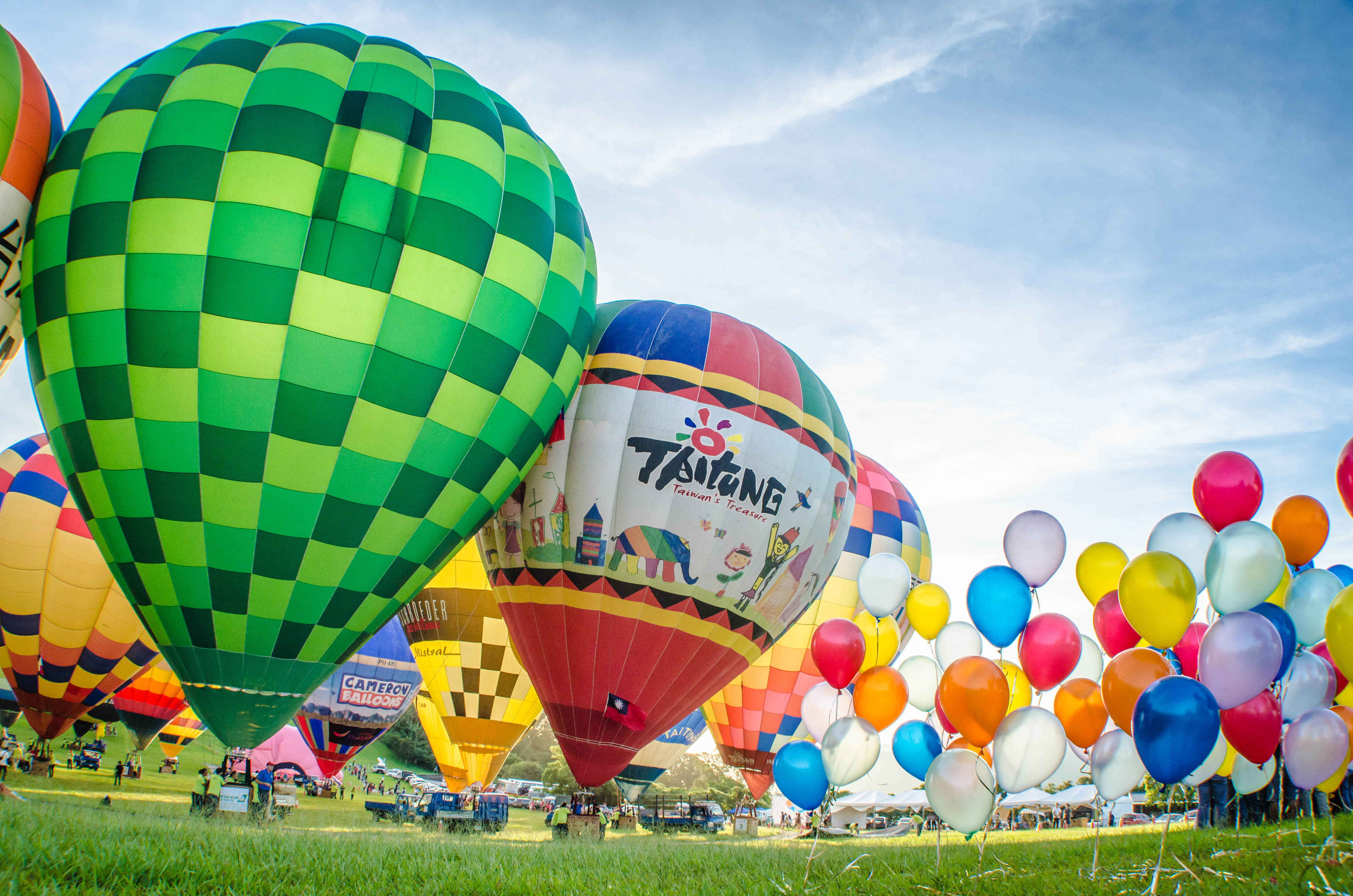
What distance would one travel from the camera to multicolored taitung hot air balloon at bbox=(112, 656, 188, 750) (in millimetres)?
18016

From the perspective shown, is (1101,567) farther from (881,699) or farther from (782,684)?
(782,684)

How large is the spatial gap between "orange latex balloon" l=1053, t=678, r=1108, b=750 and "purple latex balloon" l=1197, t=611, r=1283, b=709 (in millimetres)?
1283

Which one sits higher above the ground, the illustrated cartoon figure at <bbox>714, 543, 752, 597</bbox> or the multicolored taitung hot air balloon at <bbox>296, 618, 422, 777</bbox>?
the illustrated cartoon figure at <bbox>714, 543, 752, 597</bbox>

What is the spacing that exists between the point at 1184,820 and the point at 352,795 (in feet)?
73.8

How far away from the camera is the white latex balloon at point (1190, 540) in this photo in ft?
20.9

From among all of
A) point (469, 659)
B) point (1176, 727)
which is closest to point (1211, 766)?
point (1176, 727)

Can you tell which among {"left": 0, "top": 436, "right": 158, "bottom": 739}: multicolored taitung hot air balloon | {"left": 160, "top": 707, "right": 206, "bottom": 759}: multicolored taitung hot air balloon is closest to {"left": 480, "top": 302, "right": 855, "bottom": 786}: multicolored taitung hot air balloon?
{"left": 0, "top": 436, "right": 158, "bottom": 739}: multicolored taitung hot air balloon

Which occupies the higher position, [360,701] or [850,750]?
[850,750]

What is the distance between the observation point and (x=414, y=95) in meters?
7.91

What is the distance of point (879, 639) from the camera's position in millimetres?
8078

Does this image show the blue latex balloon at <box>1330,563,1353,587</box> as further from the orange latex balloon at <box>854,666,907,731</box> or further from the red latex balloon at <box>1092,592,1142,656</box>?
the orange latex balloon at <box>854,666,907,731</box>

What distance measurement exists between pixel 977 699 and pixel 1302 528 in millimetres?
2979

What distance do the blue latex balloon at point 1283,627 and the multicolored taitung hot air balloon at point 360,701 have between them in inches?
589

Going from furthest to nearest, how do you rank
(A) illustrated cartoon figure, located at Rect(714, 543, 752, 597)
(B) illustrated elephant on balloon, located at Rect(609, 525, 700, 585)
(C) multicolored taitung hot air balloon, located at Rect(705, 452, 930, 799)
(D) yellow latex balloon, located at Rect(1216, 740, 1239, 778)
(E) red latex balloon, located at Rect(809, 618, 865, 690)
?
1. (C) multicolored taitung hot air balloon, located at Rect(705, 452, 930, 799)
2. (A) illustrated cartoon figure, located at Rect(714, 543, 752, 597)
3. (B) illustrated elephant on balloon, located at Rect(609, 525, 700, 585)
4. (E) red latex balloon, located at Rect(809, 618, 865, 690)
5. (D) yellow latex balloon, located at Rect(1216, 740, 1239, 778)
